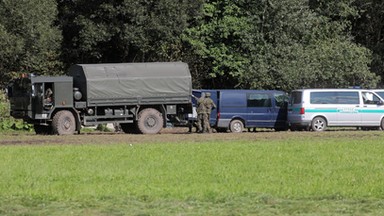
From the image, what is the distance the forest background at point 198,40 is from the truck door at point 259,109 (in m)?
9.02

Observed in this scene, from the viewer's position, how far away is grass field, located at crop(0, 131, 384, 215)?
465 inches

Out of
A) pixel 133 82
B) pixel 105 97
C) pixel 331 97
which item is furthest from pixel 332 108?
pixel 105 97

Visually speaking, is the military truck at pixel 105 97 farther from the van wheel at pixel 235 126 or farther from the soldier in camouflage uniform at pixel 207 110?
the van wheel at pixel 235 126

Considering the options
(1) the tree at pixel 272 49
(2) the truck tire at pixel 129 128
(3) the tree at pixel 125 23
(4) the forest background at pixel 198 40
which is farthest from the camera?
(1) the tree at pixel 272 49

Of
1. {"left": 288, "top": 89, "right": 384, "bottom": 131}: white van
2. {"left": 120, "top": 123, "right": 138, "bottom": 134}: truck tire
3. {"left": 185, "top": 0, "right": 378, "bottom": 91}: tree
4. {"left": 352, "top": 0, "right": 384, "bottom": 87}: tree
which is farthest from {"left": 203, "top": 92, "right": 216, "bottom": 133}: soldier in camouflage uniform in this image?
{"left": 352, "top": 0, "right": 384, "bottom": 87}: tree

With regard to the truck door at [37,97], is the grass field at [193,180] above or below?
below

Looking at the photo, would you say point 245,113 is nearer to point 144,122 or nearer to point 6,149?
point 144,122

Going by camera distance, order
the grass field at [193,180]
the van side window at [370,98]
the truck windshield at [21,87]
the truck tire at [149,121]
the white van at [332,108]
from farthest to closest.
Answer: the van side window at [370,98] < the white van at [332,108] < the truck tire at [149,121] < the truck windshield at [21,87] < the grass field at [193,180]

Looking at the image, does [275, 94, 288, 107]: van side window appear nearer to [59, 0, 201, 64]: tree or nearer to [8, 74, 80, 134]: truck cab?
[8, 74, 80, 134]: truck cab

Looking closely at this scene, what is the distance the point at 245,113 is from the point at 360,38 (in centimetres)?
2476

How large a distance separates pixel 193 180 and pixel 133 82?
1711cm

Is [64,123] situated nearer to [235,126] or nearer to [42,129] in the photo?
[42,129]

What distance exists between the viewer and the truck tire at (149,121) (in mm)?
31641

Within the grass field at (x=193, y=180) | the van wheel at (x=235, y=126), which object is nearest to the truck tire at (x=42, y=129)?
the van wheel at (x=235, y=126)
